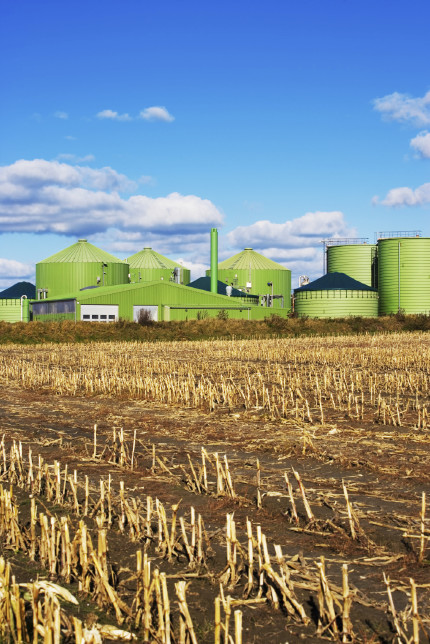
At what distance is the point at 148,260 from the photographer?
285 ft

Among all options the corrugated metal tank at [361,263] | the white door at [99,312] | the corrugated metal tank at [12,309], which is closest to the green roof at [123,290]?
the white door at [99,312]

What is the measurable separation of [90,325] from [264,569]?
4911 centimetres

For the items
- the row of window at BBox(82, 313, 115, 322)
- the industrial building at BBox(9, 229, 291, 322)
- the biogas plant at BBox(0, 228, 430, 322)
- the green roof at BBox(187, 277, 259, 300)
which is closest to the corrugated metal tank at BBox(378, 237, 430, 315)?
the biogas plant at BBox(0, 228, 430, 322)

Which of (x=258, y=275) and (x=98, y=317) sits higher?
(x=258, y=275)

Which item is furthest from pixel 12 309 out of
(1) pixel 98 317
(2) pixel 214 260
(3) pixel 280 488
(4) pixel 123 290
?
(3) pixel 280 488

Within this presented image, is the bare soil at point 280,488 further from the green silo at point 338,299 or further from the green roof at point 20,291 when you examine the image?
the green roof at point 20,291

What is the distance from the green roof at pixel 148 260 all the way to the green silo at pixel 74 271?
285 inches

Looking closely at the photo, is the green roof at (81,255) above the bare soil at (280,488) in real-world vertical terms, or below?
above

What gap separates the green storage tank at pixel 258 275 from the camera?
294 feet

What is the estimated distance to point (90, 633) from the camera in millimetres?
4852

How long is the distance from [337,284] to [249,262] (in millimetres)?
20883

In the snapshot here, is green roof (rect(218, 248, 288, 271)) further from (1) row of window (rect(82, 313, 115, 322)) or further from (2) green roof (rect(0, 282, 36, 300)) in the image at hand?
(1) row of window (rect(82, 313, 115, 322))

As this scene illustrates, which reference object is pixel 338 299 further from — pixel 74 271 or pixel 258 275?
pixel 74 271

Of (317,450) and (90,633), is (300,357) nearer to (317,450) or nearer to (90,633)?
(317,450)
